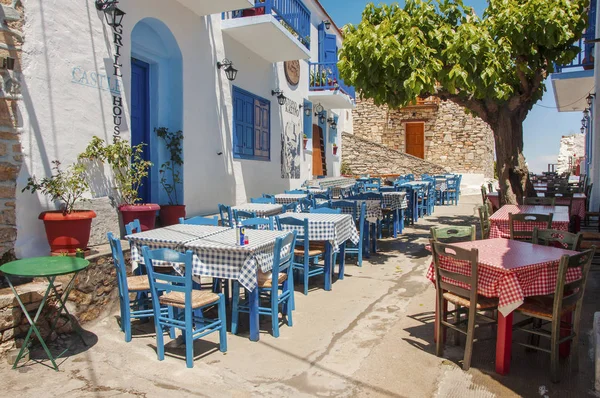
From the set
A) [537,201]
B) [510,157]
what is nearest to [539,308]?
[537,201]

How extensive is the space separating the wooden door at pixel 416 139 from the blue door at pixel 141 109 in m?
19.4

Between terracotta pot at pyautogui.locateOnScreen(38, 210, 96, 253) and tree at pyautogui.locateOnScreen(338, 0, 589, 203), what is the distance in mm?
4074

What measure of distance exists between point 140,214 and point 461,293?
4.21 meters

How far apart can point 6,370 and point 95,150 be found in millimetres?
3030

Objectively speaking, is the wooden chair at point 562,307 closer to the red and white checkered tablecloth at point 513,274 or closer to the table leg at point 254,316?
the red and white checkered tablecloth at point 513,274

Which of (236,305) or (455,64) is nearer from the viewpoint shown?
(236,305)

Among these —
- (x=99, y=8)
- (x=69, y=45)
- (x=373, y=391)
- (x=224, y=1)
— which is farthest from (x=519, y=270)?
(x=224, y=1)

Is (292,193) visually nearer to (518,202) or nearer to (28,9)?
(518,202)

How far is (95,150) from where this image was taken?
19.6ft

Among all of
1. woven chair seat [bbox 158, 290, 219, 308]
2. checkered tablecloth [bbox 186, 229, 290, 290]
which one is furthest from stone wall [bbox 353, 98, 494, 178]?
woven chair seat [bbox 158, 290, 219, 308]

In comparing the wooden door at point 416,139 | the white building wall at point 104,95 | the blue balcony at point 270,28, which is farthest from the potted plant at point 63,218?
the wooden door at point 416,139

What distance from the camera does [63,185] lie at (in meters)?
5.26

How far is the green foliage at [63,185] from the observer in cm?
507

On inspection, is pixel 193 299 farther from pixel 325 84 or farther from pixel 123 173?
pixel 325 84
